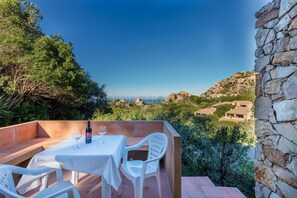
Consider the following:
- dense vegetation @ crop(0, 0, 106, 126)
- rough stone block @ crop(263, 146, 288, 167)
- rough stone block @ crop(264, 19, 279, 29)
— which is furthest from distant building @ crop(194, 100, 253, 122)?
dense vegetation @ crop(0, 0, 106, 126)

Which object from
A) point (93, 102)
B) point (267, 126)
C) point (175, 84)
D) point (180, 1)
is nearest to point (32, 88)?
point (93, 102)

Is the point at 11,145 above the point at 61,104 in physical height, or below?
below

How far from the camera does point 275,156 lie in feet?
8.27

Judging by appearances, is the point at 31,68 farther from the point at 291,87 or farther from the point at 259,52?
the point at 291,87

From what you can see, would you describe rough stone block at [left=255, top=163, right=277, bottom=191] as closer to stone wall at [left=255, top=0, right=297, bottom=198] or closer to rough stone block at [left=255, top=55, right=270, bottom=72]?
stone wall at [left=255, top=0, right=297, bottom=198]

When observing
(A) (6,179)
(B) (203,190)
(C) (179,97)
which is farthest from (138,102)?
(A) (6,179)

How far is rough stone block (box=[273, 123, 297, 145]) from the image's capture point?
2.19m

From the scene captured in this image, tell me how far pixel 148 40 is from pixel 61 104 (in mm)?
4549

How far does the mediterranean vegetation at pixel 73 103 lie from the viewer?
4340 millimetres

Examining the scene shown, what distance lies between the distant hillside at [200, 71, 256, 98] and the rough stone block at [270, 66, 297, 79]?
2.69 m

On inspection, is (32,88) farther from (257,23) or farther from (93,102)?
(257,23)

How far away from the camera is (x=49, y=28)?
746cm

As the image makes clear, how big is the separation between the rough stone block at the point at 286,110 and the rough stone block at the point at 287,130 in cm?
7

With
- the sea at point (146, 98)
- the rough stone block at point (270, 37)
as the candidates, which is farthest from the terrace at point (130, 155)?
the sea at point (146, 98)
